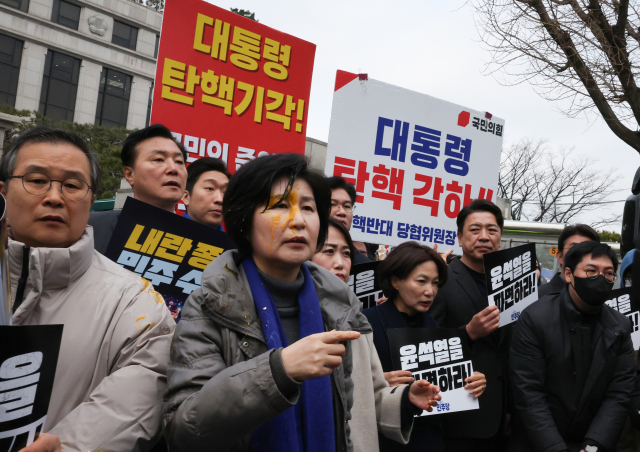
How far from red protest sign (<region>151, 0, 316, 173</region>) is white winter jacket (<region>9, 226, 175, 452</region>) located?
247cm

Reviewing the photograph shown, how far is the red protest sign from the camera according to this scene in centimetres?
401

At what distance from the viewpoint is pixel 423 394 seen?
82.8 inches

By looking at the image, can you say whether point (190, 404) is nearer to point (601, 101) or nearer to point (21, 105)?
point (601, 101)

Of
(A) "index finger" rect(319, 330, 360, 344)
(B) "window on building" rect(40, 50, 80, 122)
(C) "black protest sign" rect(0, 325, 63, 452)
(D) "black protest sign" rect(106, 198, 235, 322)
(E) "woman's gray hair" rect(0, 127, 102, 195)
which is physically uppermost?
(B) "window on building" rect(40, 50, 80, 122)

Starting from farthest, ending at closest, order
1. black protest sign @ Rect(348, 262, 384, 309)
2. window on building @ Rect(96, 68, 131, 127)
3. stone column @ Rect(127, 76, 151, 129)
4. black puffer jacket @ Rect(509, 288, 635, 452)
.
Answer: stone column @ Rect(127, 76, 151, 129), window on building @ Rect(96, 68, 131, 127), black protest sign @ Rect(348, 262, 384, 309), black puffer jacket @ Rect(509, 288, 635, 452)

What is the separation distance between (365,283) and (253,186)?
1.70m

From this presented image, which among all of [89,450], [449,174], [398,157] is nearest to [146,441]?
[89,450]

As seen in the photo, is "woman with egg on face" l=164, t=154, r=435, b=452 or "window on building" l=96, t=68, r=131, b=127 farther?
"window on building" l=96, t=68, r=131, b=127

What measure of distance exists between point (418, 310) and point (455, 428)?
2.10ft

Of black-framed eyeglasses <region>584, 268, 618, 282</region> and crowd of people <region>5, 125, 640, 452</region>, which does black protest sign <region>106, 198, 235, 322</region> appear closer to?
crowd of people <region>5, 125, 640, 452</region>

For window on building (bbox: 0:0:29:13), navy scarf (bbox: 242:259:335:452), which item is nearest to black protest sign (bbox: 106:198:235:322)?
navy scarf (bbox: 242:259:335:452)

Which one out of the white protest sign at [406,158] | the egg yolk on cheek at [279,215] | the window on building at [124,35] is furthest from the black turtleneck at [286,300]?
the window on building at [124,35]

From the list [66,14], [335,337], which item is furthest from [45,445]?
[66,14]

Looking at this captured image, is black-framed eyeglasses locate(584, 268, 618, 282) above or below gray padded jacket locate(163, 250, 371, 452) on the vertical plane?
above
